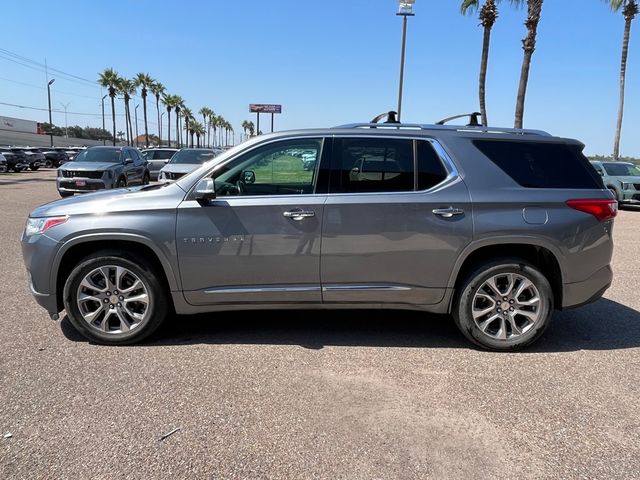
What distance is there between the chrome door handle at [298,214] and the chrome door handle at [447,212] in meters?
1.02

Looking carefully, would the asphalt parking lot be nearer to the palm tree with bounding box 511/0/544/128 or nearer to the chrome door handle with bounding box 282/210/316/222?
the chrome door handle with bounding box 282/210/316/222

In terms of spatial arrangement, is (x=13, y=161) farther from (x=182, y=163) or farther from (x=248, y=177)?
(x=248, y=177)

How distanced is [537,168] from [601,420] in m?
2.09

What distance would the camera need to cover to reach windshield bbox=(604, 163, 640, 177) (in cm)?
1755

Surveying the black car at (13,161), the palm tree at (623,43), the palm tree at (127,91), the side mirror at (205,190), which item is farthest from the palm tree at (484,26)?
the palm tree at (127,91)

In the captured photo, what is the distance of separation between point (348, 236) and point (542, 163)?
1.83 metres

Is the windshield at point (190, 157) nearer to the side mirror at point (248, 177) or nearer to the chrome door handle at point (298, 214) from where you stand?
the side mirror at point (248, 177)

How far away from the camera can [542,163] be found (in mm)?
4223

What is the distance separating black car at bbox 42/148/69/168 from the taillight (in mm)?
43149

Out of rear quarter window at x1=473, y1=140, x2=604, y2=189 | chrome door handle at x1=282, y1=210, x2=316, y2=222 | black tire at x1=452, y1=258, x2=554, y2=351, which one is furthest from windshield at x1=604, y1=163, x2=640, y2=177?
chrome door handle at x1=282, y1=210, x2=316, y2=222

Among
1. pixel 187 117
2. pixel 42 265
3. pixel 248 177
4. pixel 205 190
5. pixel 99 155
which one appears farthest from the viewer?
pixel 187 117

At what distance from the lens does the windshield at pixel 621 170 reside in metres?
17.5

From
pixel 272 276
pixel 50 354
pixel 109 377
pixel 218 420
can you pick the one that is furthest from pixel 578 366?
pixel 50 354

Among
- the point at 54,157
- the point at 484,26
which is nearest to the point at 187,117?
the point at 54,157
